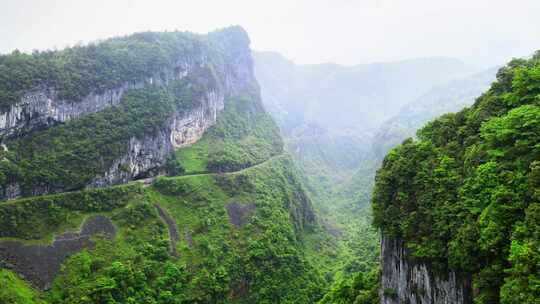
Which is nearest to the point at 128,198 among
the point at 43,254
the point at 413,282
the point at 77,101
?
the point at 43,254

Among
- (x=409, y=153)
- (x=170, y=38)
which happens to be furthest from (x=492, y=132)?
(x=170, y=38)

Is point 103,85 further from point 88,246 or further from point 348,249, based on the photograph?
point 348,249

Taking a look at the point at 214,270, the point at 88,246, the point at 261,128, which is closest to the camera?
the point at 88,246

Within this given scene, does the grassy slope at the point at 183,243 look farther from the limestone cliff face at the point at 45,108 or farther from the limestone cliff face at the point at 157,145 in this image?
the limestone cliff face at the point at 45,108

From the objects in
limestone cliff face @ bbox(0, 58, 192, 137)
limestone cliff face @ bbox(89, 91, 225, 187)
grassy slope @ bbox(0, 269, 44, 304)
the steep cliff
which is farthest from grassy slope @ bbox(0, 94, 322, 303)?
limestone cliff face @ bbox(0, 58, 192, 137)

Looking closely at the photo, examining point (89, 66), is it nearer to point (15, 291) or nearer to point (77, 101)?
point (77, 101)

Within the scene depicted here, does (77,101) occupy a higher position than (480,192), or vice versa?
(77,101)
